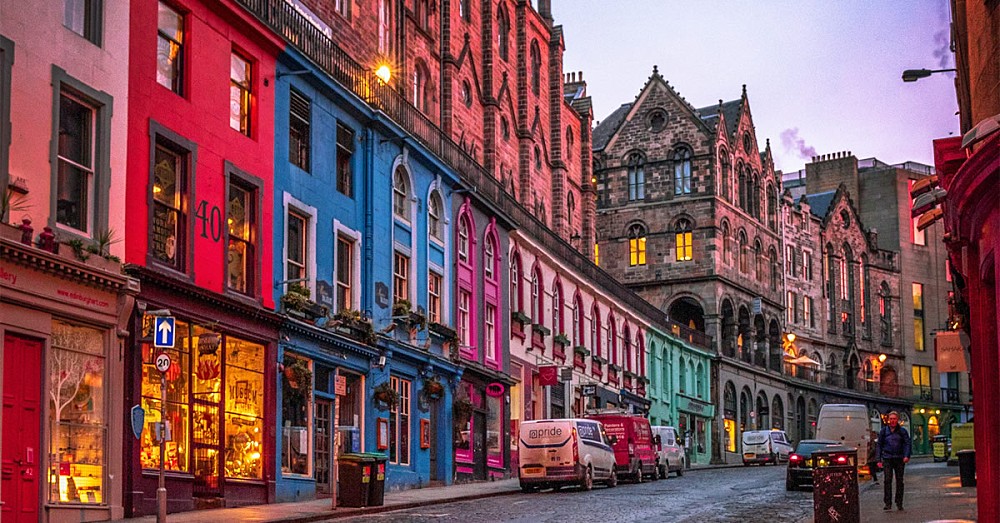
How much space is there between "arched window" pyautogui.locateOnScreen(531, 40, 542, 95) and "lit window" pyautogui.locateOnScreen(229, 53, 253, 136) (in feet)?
103

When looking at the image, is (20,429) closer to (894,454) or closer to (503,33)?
(894,454)

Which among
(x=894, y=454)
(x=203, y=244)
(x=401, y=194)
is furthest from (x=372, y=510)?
(x=401, y=194)

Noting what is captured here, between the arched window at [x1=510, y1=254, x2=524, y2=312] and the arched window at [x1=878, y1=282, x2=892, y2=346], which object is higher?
the arched window at [x1=878, y1=282, x2=892, y2=346]

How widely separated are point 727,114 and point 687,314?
12764 millimetres

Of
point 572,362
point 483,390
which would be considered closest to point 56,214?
point 483,390

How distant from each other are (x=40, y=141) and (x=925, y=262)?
97.5 m

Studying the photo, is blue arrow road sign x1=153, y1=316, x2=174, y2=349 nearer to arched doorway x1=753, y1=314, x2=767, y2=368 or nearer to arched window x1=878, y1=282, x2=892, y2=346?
arched doorway x1=753, y1=314, x2=767, y2=368

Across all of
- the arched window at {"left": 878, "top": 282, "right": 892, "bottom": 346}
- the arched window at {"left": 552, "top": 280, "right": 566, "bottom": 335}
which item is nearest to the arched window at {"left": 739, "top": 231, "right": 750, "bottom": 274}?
the arched window at {"left": 878, "top": 282, "right": 892, "bottom": 346}

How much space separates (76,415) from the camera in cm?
2116

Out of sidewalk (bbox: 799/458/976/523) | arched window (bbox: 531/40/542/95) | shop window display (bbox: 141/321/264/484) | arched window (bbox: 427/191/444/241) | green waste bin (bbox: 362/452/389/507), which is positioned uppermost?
arched window (bbox: 531/40/542/95)

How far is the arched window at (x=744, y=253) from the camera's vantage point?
271 ft

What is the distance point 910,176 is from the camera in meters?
108

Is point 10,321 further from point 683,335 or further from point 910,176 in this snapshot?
point 910,176

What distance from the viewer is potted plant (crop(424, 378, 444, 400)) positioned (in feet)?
119
